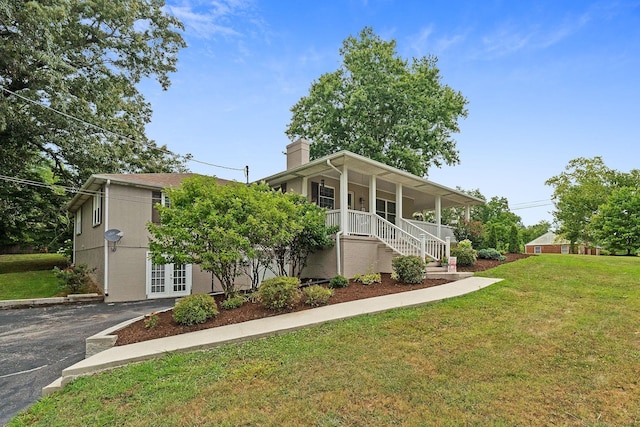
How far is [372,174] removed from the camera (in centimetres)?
1185

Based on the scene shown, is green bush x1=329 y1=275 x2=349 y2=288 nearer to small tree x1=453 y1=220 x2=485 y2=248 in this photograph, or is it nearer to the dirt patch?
the dirt patch

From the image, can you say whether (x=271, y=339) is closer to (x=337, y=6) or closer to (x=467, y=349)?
(x=467, y=349)

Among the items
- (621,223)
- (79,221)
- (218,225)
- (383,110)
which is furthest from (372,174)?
(621,223)

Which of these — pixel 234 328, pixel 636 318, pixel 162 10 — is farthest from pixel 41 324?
pixel 162 10

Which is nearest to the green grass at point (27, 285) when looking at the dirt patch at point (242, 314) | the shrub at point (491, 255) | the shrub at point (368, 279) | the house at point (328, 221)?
the house at point (328, 221)

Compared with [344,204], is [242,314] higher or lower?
lower

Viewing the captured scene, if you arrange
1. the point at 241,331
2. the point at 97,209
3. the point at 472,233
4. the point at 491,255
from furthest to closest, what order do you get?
the point at 472,233
the point at 97,209
the point at 491,255
the point at 241,331

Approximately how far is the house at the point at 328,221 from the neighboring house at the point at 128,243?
0.03m

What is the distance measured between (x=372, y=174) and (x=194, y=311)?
7.42 metres

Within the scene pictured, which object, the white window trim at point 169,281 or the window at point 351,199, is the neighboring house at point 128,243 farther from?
the window at point 351,199

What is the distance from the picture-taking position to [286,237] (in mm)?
8172

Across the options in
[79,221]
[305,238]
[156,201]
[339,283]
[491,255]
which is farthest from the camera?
[79,221]

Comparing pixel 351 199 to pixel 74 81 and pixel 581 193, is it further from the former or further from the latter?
pixel 581 193

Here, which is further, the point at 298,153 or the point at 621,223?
the point at 621,223
